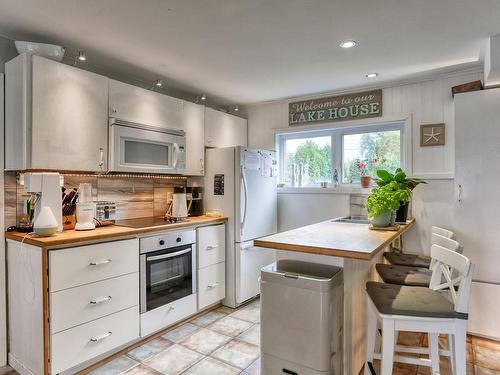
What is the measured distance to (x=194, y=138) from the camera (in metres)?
3.38

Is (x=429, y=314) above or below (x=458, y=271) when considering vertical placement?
below

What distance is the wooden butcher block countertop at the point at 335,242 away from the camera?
1577mm

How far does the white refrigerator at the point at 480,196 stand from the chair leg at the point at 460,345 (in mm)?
1415

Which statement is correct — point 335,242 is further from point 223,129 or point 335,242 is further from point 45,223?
point 223,129

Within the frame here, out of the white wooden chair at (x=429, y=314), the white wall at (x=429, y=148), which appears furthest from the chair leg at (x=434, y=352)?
the white wall at (x=429, y=148)

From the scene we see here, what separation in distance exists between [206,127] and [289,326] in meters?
2.44

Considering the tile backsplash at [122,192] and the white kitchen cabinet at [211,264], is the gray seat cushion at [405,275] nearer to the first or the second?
the white kitchen cabinet at [211,264]

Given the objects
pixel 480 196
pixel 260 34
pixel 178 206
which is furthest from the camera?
pixel 178 206

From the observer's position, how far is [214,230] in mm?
→ 3213

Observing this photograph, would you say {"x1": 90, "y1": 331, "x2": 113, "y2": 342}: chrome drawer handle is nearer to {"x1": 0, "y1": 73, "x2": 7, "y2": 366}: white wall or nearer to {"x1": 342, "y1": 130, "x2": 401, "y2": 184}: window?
{"x1": 0, "y1": 73, "x2": 7, "y2": 366}: white wall

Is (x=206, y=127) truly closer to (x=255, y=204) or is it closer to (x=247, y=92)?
(x=247, y=92)

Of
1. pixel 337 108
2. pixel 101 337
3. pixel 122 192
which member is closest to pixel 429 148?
pixel 337 108

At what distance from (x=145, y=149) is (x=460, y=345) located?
2.61m

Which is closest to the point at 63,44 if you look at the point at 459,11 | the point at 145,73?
the point at 145,73
